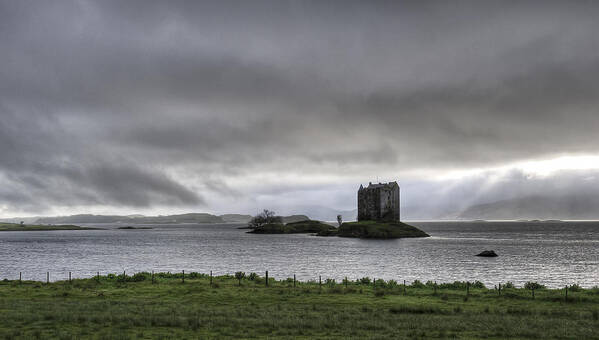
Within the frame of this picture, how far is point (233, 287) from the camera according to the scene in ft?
171

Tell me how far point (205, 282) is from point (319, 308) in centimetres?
2354

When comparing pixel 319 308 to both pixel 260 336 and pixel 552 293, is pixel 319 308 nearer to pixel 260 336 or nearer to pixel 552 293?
pixel 260 336

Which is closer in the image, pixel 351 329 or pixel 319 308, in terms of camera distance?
pixel 351 329

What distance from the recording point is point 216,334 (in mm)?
28000

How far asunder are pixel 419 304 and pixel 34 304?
37.9 meters

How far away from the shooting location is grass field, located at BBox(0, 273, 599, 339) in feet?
93.4

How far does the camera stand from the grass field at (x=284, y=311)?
93.4 feet

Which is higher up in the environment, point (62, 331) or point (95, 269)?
point (62, 331)

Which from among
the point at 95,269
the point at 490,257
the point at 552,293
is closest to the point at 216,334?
the point at 552,293

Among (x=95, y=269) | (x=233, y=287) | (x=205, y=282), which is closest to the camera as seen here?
(x=233, y=287)

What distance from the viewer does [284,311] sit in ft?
121

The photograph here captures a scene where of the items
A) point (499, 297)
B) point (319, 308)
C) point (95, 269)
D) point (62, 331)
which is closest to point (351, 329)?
point (319, 308)

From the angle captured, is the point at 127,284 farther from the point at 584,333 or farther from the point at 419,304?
the point at 584,333

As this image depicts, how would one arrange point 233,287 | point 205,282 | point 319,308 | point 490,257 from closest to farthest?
1. point 319,308
2. point 233,287
3. point 205,282
4. point 490,257
